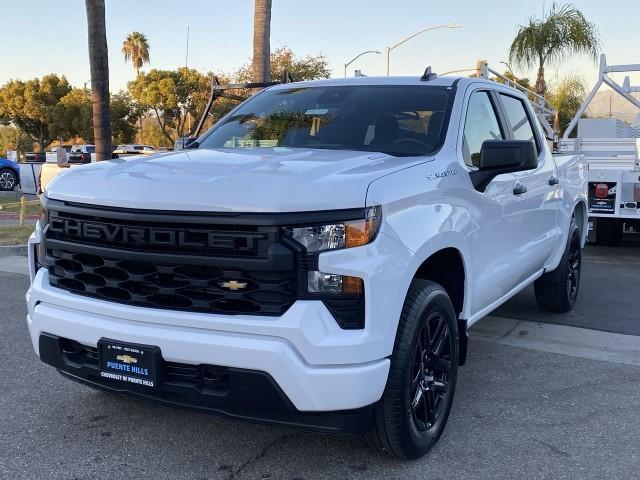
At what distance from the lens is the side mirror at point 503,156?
375 centimetres

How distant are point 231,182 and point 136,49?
66070 millimetres

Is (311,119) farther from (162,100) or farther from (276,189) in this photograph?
(162,100)

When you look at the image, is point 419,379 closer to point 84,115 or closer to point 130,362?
point 130,362

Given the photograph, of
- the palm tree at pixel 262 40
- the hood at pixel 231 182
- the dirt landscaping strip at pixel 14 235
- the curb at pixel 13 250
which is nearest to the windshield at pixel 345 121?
the hood at pixel 231 182

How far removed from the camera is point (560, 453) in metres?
3.48

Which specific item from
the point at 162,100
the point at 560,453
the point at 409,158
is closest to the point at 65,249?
the point at 409,158

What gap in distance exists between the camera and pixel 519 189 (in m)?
4.58

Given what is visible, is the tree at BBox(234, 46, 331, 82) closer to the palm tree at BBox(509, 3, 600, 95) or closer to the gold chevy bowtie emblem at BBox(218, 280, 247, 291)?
the palm tree at BBox(509, 3, 600, 95)

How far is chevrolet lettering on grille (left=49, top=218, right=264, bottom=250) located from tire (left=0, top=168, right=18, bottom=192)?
21.5 meters

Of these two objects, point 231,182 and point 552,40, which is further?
point 552,40

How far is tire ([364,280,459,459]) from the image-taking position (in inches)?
119

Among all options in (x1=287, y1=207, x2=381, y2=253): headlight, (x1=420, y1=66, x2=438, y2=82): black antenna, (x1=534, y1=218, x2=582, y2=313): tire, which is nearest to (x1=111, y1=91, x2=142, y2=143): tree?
(x1=534, y1=218, x2=582, y2=313): tire

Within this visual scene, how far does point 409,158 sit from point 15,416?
2655 mm

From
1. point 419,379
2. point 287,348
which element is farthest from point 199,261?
point 419,379
